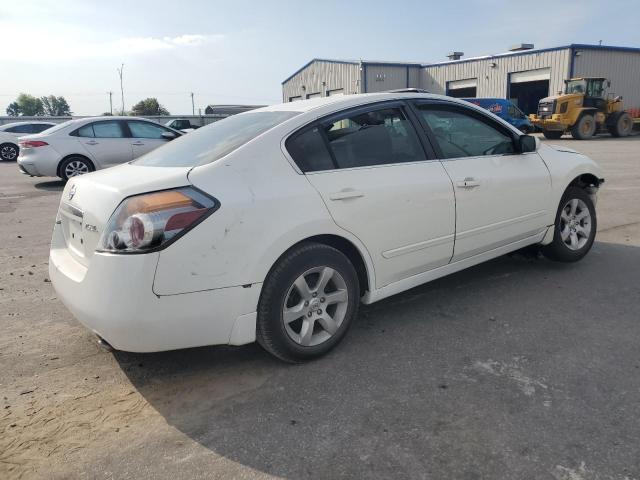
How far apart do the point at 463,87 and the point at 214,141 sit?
39.5 m

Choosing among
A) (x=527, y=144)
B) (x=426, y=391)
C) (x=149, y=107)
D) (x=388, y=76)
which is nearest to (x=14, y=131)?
(x=527, y=144)

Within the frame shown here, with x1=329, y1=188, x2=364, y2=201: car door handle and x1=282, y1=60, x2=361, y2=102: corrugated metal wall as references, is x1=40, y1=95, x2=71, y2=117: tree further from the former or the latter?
x1=329, y1=188, x2=364, y2=201: car door handle

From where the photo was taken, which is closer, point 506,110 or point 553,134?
point 553,134

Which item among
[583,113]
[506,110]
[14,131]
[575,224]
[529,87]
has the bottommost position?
[575,224]

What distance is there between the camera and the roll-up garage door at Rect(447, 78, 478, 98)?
38.9m

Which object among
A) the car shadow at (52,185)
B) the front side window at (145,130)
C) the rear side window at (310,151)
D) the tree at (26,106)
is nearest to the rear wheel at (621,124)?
the front side window at (145,130)

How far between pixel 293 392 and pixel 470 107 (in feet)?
8.77

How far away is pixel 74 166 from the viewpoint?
11.4 meters

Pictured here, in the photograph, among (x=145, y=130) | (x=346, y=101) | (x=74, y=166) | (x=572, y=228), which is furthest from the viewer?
(x=145, y=130)

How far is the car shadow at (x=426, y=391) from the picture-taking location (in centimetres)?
235

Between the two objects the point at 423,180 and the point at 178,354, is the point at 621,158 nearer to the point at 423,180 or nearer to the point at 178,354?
the point at 423,180

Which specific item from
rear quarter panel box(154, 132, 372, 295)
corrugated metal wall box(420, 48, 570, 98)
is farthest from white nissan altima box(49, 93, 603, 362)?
corrugated metal wall box(420, 48, 570, 98)

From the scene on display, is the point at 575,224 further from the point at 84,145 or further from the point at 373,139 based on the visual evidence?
the point at 84,145

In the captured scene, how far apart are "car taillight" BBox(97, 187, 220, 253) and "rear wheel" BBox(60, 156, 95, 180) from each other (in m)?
9.47
